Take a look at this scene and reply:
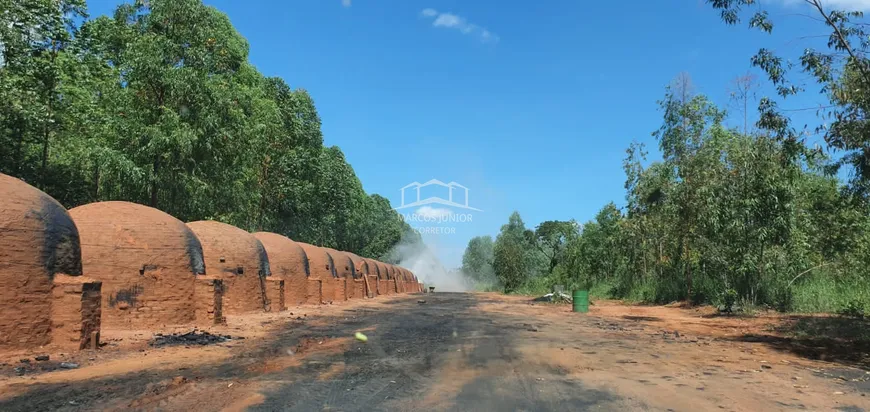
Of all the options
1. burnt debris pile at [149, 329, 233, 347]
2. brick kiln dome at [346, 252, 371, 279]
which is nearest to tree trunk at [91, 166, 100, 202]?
burnt debris pile at [149, 329, 233, 347]

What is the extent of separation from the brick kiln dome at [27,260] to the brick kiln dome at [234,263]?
7.50 metres

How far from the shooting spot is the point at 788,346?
1161 centimetres

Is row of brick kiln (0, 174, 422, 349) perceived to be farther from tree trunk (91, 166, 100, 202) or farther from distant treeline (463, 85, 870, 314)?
distant treeline (463, 85, 870, 314)

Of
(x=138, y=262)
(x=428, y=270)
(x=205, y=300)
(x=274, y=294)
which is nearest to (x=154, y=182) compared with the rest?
(x=274, y=294)

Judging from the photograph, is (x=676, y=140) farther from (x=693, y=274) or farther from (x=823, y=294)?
(x=823, y=294)

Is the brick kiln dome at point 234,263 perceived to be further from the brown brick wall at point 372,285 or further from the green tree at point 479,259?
the green tree at point 479,259

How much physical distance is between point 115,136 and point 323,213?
21277 millimetres

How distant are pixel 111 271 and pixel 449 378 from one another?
912cm

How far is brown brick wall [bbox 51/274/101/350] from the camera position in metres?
9.57

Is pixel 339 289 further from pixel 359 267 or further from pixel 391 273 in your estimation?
pixel 391 273

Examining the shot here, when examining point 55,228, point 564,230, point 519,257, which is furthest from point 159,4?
point 564,230

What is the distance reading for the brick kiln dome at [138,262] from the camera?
12.5 meters

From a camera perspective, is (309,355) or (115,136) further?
(115,136)

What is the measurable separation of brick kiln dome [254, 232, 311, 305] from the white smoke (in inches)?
3206
